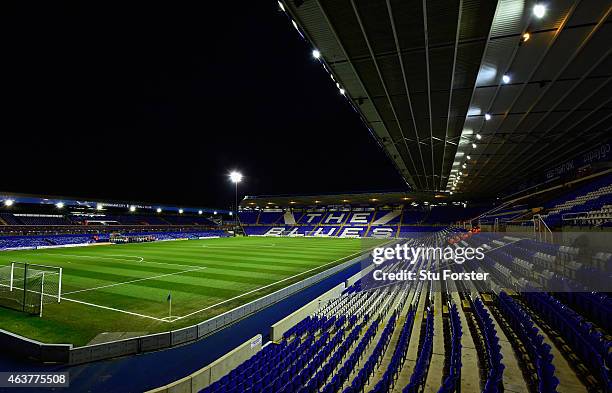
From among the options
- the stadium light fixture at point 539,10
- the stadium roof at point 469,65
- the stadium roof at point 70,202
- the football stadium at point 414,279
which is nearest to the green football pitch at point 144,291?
the football stadium at point 414,279

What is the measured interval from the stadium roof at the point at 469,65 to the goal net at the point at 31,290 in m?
13.0

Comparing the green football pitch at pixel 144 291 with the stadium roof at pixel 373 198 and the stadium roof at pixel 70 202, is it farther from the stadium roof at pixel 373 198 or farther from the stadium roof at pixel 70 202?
the stadium roof at pixel 373 198

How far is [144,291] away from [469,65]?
635 inches

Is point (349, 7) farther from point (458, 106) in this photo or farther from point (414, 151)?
point (414, 151)

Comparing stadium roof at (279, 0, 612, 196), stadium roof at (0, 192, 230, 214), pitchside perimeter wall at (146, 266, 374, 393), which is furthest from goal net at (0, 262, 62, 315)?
stadium roof at (0, 192, 230, 214)

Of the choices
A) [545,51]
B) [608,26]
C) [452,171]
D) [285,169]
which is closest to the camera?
[608,26]

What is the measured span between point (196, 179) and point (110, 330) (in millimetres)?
62840

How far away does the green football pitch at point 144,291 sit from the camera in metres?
10.4

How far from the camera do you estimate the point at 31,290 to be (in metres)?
13.4

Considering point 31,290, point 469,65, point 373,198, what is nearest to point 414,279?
point 469,65

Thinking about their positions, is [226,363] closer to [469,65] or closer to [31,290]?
[469,65]

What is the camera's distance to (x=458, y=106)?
12430mm

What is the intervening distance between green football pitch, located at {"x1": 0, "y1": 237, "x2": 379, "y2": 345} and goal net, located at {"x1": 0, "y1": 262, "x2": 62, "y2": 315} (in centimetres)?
35

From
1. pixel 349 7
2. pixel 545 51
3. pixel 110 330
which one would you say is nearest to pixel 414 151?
pixel 545 51
